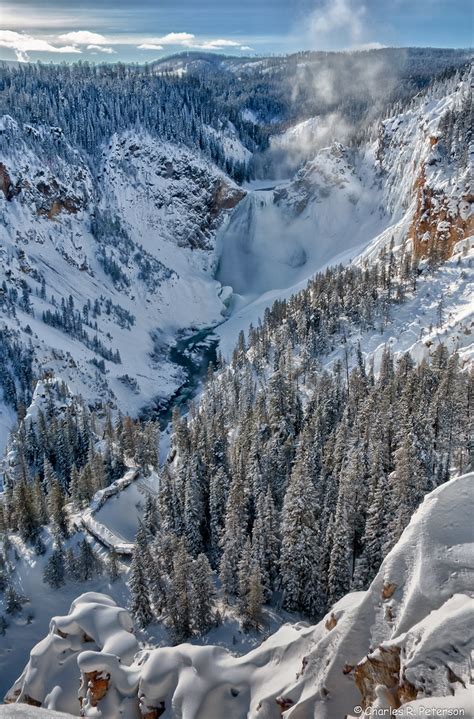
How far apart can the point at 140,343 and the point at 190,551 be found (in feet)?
401

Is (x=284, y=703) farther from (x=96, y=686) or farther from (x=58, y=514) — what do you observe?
(x=58, y=514)

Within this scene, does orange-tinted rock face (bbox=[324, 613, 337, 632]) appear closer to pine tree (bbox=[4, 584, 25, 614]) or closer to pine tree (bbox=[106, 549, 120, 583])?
pine tree (bbox=[106, 549, 120, 583])

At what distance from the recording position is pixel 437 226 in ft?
471

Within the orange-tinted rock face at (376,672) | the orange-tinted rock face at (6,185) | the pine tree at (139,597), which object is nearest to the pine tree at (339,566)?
the pine tree at (139,597)

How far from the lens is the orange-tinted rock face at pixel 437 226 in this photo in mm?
134500

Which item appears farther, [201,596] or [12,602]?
[12,602]

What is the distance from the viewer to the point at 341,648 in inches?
879

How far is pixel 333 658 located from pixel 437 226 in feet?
463

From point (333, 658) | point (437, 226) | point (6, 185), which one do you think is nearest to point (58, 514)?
point (333, 658)

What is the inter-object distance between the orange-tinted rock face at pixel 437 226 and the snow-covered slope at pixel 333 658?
117 meters

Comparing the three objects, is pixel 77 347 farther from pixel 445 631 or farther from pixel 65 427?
pixel 445 631

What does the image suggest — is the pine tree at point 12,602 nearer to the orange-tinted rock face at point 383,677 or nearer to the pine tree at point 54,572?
the pine tree at point 54,572

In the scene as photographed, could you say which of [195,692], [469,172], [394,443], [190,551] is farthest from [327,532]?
[469,172]

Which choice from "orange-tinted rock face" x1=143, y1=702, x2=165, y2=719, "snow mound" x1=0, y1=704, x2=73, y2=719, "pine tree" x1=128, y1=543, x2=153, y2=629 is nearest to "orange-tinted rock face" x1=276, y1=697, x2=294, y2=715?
"orange-tinted rock face" x1=143, y1=702, x2=165, y2=719
